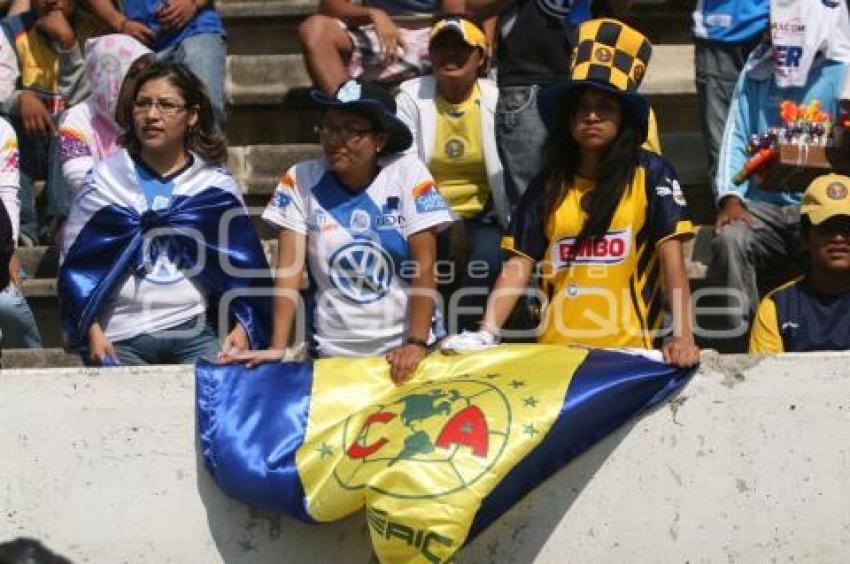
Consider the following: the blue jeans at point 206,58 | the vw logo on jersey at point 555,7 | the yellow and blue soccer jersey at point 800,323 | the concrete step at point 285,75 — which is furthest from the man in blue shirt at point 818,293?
the blue jeans at point 206,58

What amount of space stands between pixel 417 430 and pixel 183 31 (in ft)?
A: 11.5

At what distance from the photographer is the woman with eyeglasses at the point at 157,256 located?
554 centimetres

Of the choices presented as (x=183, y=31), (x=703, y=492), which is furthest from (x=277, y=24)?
(x=703, y=492)

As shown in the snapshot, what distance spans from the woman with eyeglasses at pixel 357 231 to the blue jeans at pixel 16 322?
156 centimetres

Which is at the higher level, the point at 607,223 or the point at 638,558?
the point at 607,223

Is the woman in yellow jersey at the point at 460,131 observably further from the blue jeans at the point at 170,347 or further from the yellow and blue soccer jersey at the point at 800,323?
the blue jeans at the point at 170,347

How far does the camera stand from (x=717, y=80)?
23.9 ft

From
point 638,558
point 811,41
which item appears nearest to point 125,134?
point 638,558

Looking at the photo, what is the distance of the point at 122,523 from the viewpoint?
503 centimetres

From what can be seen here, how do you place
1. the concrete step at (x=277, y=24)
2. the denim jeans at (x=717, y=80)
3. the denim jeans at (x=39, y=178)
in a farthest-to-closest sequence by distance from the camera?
the concrete step at (x=277, y=24)
the denim jeans at (x=39, y=178)
the denim jeans at (x=717, y=80)

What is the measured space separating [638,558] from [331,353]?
1.35 m

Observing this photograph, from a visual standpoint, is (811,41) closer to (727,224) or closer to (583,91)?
(727,224)

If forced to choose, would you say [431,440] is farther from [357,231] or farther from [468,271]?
[468,271]

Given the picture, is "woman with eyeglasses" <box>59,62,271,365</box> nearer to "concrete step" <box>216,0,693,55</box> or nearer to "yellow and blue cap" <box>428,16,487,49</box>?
"yellow and blue cap" <box>428,16,487,49</box>
